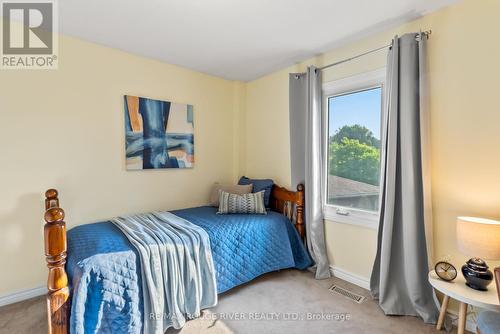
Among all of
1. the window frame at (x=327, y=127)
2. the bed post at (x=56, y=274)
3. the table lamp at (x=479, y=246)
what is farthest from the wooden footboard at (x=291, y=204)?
the bed post at (x=56, y=274)

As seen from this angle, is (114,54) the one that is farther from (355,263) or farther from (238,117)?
(355,263)

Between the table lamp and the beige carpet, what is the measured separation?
56 centimetres

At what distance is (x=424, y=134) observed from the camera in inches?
78.2

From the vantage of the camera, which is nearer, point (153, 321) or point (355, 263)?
point (153, 321)

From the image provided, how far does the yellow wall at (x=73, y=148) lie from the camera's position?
2193mm

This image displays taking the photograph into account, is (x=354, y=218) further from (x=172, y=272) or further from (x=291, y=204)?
(x=172, y=272)

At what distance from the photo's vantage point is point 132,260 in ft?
5.82

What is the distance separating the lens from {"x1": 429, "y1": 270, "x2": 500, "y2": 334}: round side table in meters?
1.46

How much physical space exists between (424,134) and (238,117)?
2.41 metres

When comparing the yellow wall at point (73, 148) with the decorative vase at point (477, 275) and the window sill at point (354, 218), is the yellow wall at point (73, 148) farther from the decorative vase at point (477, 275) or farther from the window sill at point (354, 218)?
the decorative vase at point (477, 275)

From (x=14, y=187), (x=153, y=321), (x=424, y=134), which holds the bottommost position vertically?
(x=153, y=321)

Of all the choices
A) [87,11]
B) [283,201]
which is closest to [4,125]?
[87,11]

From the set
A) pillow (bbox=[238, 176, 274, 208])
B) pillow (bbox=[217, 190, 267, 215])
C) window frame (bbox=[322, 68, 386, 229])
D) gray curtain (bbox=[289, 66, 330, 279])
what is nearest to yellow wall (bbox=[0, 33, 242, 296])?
pillow (bbox=[217, 190, 267, 215])

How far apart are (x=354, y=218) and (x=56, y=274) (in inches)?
95.7
